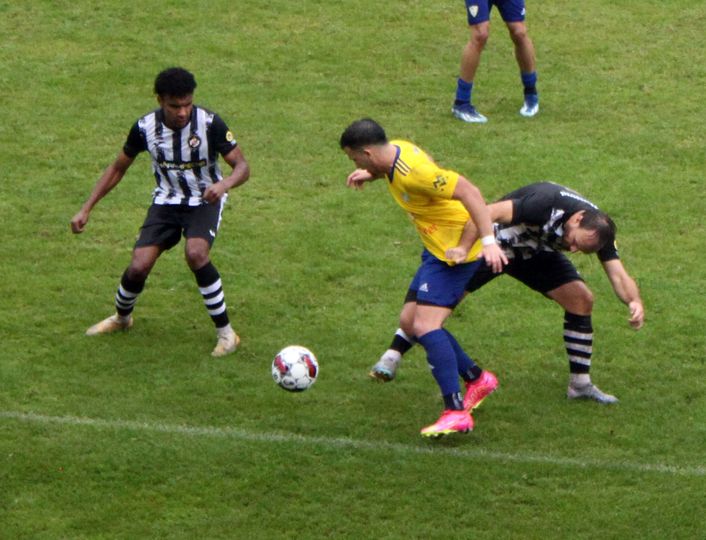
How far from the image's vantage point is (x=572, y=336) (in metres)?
10.3

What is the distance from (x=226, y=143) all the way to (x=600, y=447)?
3796 mm

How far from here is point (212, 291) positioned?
10969 mm

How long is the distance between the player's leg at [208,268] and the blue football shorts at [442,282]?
6.10ft

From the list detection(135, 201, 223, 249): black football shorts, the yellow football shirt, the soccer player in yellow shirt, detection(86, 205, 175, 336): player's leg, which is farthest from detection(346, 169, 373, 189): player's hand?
detection(86, 205, 175, 336): player's leg

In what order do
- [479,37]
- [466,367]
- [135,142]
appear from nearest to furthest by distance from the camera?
[466,367]
[135,142]
[479,37]

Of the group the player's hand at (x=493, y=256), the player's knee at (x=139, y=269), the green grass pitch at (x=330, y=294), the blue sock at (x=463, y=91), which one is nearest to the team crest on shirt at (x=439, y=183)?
the player's hand at (x=493, y=256)

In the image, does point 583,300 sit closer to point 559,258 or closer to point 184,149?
point 559,258

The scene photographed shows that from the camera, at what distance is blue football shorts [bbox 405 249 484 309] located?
980 cm

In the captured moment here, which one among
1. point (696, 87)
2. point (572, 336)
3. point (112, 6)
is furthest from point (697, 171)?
point (112, 6)

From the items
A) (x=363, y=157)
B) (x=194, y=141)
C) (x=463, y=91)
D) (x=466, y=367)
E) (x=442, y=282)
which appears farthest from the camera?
(x=463, y=91)

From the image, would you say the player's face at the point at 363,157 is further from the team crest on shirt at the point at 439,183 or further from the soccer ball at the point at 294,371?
the soccer ball at the point at 294,371

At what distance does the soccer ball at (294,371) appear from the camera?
32.1 feet

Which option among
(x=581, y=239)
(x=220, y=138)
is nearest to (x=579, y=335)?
(x=581, y=239)

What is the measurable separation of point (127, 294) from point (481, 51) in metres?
6.15
